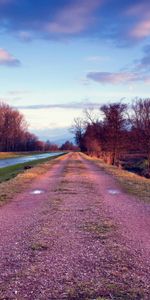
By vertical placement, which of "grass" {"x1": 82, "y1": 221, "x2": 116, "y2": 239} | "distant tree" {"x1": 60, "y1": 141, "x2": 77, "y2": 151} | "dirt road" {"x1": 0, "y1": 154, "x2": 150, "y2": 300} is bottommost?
"dirt road" {"x1": 0, "y1": 154, "x2": 150, "y2": 300}

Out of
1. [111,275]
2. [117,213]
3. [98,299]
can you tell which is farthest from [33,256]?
[117,213]

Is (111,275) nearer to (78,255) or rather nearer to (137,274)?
(137,274)

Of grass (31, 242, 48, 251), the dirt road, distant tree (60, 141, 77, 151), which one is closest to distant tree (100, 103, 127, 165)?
the dirt road

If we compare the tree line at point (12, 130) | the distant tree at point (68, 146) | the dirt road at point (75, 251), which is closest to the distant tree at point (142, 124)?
the dirt road at point (75, 251)

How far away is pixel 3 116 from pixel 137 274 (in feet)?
366

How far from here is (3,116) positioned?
115 meters

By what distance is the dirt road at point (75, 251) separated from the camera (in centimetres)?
529

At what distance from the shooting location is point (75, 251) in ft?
23.1

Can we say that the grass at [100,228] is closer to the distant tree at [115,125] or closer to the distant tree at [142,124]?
the distant tree at [142,124]

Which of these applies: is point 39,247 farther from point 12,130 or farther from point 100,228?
point 12,130

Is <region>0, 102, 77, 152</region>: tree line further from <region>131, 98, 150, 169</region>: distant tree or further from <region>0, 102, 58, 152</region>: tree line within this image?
<region>131, 98, 150, 169</region>: distant tree

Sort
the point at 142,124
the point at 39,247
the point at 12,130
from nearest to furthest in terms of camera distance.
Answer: the point at 39,247
the point at 142,124
the point at 12,130

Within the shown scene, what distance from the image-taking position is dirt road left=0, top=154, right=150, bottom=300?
5.29m

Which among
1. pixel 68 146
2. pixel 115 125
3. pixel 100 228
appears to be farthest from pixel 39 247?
pixel 68 146
